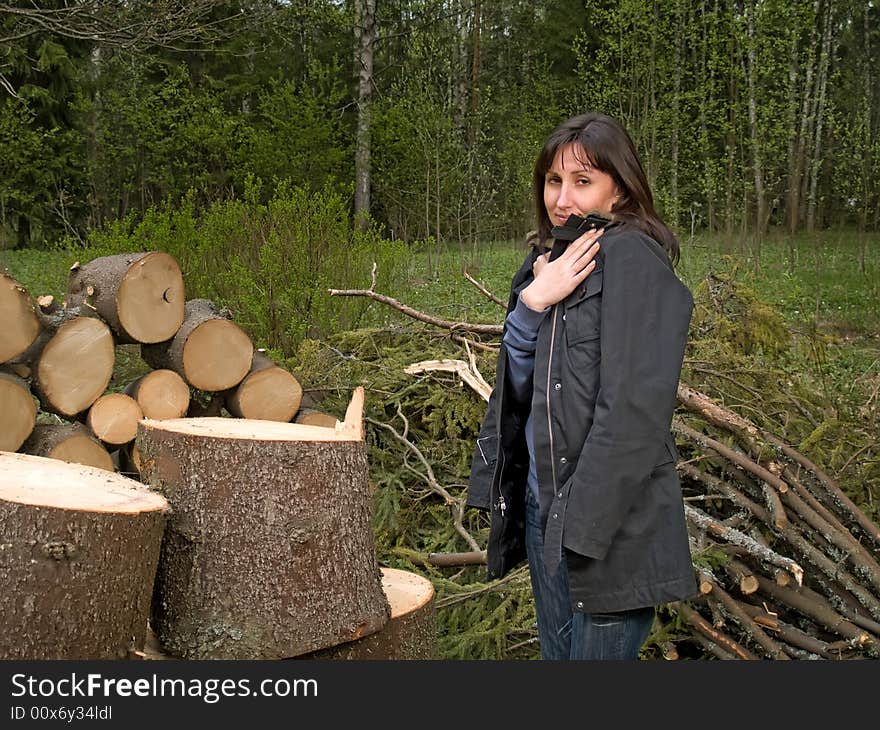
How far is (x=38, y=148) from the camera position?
17203mm

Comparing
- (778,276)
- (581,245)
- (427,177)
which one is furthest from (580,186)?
(427,177)

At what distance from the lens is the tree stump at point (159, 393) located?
4.99m

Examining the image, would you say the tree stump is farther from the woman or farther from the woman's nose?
the woman's nose

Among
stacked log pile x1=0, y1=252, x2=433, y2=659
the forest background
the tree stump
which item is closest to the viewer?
stacked log pile x1=0, y1=252, x2=433, y2=659

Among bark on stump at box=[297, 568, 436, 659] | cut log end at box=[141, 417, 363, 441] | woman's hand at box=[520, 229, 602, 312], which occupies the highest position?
woman's hand at box=[520, 229, 602, 312]

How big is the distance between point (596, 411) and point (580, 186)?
1.70 feet

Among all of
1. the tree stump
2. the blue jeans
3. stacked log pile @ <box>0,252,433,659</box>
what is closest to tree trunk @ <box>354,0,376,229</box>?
the tree stump

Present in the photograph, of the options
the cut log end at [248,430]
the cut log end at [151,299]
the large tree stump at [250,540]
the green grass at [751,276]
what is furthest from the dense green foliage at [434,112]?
the large tree stump at [250,540]

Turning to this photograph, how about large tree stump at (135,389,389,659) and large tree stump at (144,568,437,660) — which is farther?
large tree stump at (144,568,437,660)

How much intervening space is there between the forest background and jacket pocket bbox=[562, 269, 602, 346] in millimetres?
1708

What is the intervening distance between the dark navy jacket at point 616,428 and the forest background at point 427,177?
1539 millimetres

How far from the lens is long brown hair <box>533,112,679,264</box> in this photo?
5.99ft

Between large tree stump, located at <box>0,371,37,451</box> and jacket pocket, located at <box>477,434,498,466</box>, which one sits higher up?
jacket pocket, located at <box>477,434,498,466</box>

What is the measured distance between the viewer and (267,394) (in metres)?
5.16
